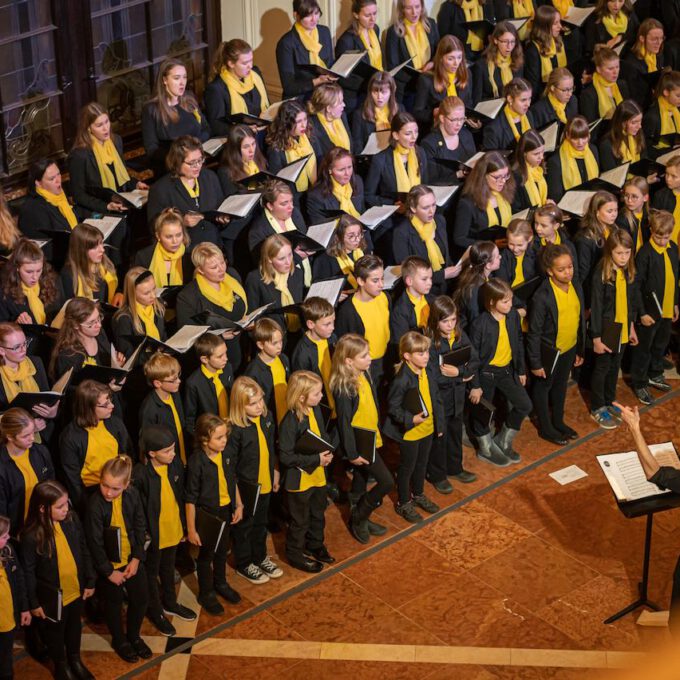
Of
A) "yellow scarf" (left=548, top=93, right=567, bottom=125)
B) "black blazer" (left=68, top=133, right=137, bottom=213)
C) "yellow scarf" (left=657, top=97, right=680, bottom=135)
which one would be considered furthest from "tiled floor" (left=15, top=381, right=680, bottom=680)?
"yellow scarf" (left=657, top=97, right=680, bottom=135)

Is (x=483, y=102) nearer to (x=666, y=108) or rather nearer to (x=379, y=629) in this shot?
(x=666, y=108)

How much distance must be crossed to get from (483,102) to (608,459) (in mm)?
3688

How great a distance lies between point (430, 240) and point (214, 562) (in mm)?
2521

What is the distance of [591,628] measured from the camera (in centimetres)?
528

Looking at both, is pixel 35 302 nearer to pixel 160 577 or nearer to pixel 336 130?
pixel 160 577

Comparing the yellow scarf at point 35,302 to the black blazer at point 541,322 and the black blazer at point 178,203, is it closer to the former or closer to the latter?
the black blazer at point 178,203

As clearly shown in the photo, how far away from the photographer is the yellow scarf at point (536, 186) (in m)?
7.37

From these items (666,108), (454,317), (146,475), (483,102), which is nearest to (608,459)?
(454,317)

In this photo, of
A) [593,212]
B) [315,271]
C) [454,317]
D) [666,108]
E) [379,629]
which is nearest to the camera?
[379,629]

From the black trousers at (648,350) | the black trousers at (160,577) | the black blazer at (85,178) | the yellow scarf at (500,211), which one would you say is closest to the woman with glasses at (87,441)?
the black trousers at (160,577)

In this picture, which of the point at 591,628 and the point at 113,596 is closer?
the point at 113,596

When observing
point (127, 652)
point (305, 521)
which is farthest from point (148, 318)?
point (127, 652)

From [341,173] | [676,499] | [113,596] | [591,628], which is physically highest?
[341,173]

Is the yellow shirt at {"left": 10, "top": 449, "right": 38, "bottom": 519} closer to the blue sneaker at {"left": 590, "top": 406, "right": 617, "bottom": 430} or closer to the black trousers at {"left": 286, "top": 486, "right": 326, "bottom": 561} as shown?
the black trousers at {"left": 286, "top": 486, "right": 326, "bottom": 561}
